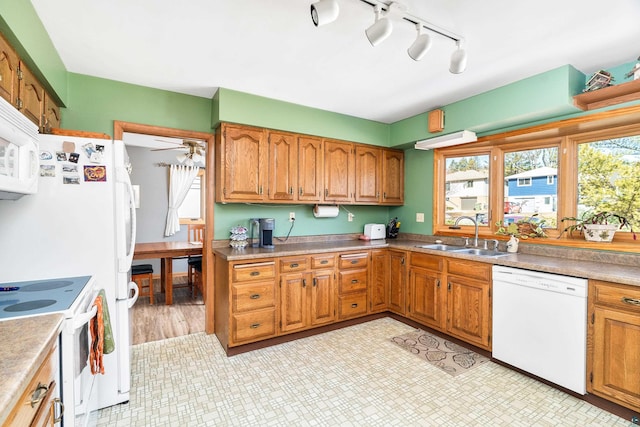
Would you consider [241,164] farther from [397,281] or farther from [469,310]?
[469,310]

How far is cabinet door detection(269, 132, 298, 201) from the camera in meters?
3.16

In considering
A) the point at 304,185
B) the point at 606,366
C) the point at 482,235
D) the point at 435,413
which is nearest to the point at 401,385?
the point at 435,413

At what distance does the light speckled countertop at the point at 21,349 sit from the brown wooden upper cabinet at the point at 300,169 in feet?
6.16

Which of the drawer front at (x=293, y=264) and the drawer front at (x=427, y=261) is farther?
the drawer front at (x=427, y=261)

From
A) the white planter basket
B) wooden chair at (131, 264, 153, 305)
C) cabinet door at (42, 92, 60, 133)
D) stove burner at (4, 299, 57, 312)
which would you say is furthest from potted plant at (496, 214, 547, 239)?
wooden chair at (131, 264, 153, 305)

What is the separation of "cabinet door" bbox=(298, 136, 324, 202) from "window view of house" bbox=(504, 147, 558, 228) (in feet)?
6.66

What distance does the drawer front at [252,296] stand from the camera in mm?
2686

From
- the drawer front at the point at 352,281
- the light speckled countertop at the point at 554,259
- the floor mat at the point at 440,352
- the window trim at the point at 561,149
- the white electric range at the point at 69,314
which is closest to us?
the white electric range at the point at 69,314

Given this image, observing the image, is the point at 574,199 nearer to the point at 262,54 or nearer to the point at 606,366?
the point at 606,366

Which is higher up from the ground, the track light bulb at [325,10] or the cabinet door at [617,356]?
the track light bulb at [325,10]

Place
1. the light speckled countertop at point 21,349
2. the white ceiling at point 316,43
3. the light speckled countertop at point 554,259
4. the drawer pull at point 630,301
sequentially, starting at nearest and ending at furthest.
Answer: the light speckled countertop at point 21,349
the white ceiling at point 316,43
the drawer pull at point 630,301
the light speckled countertop at point 554,259

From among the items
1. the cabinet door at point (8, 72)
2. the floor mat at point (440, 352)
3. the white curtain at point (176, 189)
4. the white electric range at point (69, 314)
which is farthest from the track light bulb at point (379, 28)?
the white curtain at point (176, 189)

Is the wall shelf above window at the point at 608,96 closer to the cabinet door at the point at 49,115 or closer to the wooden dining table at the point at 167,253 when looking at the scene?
the cabinet door at the point at 49,115

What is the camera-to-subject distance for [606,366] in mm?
1946
